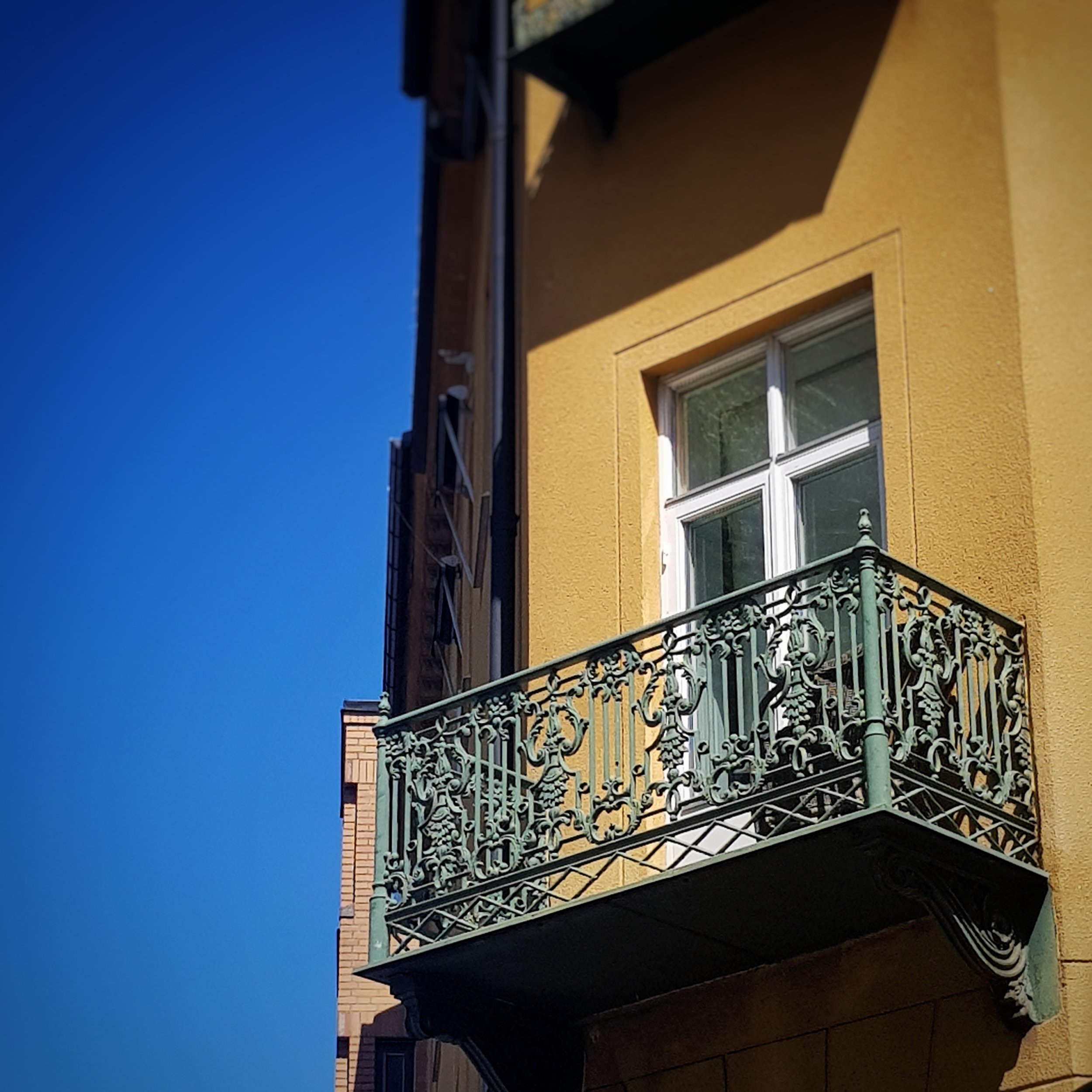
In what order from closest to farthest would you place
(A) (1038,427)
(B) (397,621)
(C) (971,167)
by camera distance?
(A) (1038,427) → (C) (971,167) → (B) (397,621)

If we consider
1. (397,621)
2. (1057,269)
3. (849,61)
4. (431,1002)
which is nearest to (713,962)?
(431,1002)


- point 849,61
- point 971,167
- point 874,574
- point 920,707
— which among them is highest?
point 849,61

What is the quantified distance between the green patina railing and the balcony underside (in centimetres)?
12

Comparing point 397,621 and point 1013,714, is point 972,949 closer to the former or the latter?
point 1013,714

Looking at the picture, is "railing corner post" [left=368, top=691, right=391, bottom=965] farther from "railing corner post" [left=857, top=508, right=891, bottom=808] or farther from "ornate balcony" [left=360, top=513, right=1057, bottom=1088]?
"railing corner post" [left=857, top=508, right=891, bottom=808]

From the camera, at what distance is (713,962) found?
32.9ft

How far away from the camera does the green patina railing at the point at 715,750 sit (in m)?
8.81

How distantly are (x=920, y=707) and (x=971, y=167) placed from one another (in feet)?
10.4

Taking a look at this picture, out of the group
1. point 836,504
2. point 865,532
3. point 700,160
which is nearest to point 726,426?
point 836,504

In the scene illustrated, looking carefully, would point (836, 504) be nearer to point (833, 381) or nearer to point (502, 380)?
point (833, 381)

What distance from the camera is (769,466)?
1102cm

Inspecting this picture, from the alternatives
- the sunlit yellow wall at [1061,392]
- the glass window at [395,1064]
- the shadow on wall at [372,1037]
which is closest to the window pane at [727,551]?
the sunlit yellow wall at [1061,392]

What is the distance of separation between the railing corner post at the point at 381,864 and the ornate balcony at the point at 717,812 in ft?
0.05

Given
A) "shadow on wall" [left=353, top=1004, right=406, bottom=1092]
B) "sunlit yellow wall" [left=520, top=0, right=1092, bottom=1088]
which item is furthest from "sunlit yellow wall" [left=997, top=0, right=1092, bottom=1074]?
"shadow on wall" [left=353, top=1004, right=406, bottom=1092]
